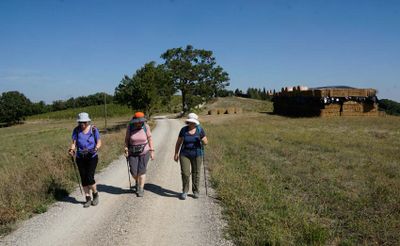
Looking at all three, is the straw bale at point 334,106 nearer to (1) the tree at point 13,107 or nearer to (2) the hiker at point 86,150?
(2) the hiker at point 86,150

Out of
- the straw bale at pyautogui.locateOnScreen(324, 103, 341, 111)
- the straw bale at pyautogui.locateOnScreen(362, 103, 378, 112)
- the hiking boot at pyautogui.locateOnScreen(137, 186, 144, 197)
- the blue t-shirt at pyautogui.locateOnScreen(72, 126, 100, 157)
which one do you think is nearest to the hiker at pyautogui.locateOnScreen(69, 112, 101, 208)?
the blue t-shirt at pyautogui.locateOnScreen(72, 126, 100, 157)

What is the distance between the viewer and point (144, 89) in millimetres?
37375

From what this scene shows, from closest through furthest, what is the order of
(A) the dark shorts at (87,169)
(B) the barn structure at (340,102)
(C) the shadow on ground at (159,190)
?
1. (A) the dark shorts at (87,169)
2. (C) the shadow on ground at (159,190)
3. (B) the barn structure at (340,102)

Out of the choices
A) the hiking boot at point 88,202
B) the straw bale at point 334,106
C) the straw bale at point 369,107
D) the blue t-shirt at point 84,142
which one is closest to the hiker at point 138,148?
the blue t-shirt at point 84,142

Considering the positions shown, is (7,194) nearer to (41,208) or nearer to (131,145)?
(41,208)

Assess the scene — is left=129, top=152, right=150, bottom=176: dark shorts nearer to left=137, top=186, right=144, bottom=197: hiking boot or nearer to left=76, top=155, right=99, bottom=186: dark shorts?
left=137, top=186, right=144, bottom=197: hiking boot

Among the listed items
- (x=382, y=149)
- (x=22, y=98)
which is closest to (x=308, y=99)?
(x=382, y=149)

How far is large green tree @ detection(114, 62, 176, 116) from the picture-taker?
3784 cm

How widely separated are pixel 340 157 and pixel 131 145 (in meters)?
9.86

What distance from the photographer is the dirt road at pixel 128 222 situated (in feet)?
20.7

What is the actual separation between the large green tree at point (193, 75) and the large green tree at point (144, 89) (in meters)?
16.4

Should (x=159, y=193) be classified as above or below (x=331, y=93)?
below

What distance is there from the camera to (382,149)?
680 inches

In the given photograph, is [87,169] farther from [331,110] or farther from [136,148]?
[331,110]
